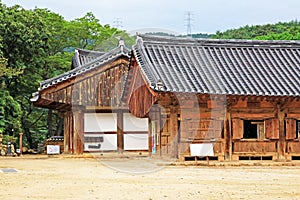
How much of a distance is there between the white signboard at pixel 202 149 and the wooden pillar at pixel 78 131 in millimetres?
8806

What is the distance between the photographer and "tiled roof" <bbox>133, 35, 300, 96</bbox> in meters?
19.3

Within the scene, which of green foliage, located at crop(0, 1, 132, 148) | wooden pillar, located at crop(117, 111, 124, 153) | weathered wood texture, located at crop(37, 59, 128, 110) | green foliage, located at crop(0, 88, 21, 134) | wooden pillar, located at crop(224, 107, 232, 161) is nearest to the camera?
wooden pillar, located at crop(224, 107, 232, 161)

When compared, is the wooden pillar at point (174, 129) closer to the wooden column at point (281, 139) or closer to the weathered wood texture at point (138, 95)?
the weathered wood texture at point (138, 95)

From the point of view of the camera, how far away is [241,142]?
2012 centimetres

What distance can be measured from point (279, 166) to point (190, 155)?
3.07 m

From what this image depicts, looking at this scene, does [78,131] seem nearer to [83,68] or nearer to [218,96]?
[83,68]

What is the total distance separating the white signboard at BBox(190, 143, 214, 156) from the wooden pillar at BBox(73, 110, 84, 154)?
28.9 ft

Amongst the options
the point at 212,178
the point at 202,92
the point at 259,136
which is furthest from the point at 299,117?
the point at 212,178

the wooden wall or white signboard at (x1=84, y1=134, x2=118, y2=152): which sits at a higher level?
the wooden wall

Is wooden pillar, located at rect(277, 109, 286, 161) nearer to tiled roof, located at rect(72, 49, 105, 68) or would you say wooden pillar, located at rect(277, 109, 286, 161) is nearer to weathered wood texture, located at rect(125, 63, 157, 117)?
weathered wood texture, located at rect(125, 63, 157, 117)

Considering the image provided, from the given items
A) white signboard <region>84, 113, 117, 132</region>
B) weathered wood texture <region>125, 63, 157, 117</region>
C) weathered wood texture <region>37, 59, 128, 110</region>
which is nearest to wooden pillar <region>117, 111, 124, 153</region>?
white signboard <region>84, 113, 117, 132</region>

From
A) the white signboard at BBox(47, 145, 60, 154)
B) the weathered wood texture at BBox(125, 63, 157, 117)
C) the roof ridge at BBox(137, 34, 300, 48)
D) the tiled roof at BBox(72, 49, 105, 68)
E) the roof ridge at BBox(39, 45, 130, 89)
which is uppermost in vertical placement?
the tiled roof at BBox(72, 49, 105, 68)

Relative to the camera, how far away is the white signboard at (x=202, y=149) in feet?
63.2

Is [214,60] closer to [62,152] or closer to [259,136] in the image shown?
[259,136]
